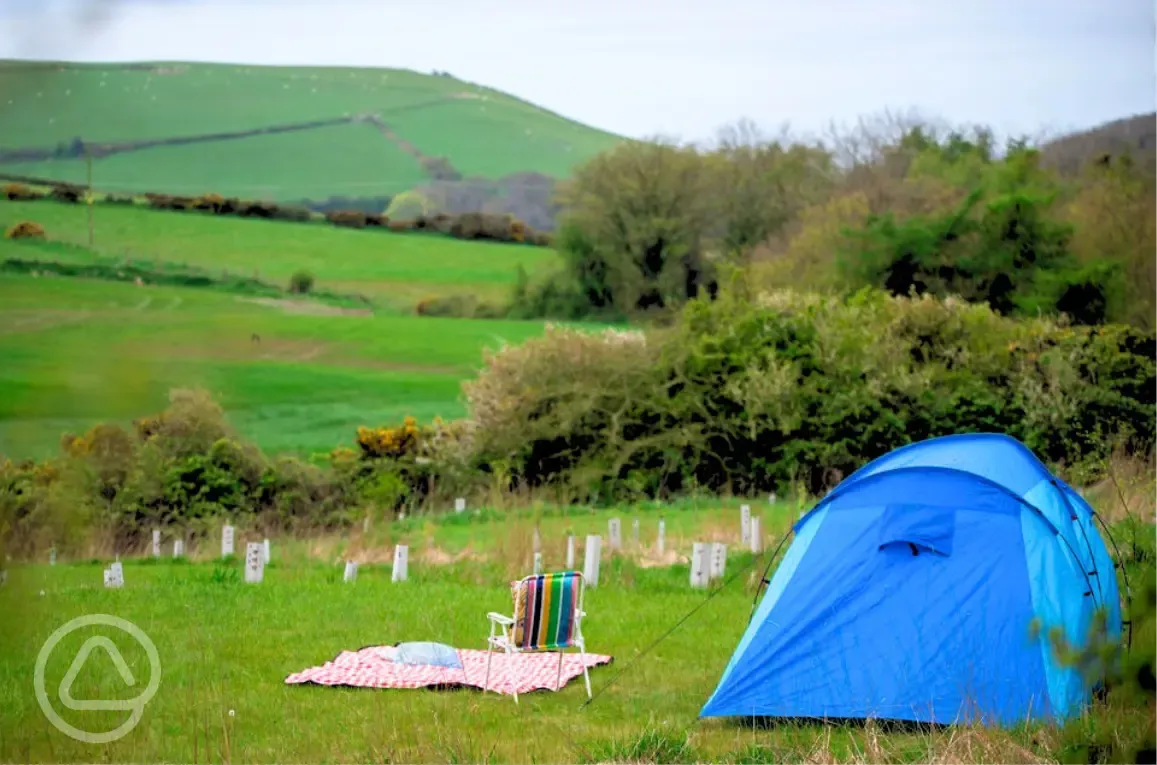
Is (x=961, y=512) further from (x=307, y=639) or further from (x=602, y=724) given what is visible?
(x=307, y=639)

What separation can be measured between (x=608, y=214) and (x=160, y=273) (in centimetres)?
1341

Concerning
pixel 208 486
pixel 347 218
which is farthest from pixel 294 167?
pixel 208 486

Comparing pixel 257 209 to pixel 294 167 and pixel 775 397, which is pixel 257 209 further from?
pixel 775 397

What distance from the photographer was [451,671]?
794 cm

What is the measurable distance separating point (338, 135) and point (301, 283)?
28.5 feet

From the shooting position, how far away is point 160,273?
33.9 m

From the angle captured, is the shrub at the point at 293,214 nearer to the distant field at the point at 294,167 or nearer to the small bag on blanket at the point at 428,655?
the distant field at the point at 294,167

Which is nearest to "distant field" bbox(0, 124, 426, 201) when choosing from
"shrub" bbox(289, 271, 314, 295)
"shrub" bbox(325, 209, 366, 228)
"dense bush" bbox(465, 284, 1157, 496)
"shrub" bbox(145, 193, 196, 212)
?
"shrub" bbox(145, 193, 196, 212)

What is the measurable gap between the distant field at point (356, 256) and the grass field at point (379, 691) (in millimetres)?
25057

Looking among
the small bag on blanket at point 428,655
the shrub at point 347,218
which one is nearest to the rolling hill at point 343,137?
the shrub at point 347,218

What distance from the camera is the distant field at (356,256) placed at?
1492 inches

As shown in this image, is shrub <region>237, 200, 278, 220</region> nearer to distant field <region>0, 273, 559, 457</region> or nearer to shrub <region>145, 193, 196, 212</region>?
shrub <region>145, 193, 196, 212</region>

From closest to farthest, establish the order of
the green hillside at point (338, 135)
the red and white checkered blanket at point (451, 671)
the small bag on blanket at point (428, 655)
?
1. the red and white checkered blanket at point (451, 671)
2. the small bag on blanket at point (428, 655)
3. the green hillside at point (338, 135)

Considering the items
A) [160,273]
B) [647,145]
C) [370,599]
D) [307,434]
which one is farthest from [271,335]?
[370,599]
